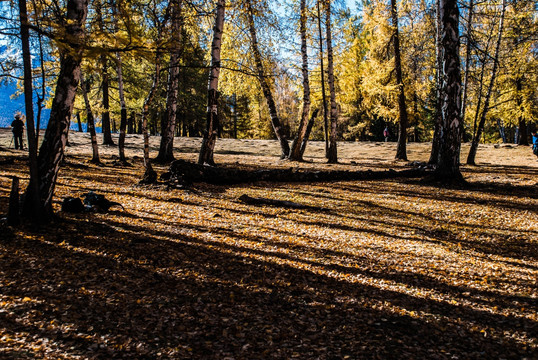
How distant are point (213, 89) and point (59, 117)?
21.6ft

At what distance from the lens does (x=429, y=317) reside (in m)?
4.04

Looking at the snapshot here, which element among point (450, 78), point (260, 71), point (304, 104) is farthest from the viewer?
point (304, 104)

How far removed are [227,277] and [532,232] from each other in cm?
627

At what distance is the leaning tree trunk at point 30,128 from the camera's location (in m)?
5.00

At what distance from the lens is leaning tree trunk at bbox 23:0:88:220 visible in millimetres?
5441

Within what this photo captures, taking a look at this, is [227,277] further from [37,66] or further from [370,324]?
[37,66]

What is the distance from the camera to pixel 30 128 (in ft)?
16.8

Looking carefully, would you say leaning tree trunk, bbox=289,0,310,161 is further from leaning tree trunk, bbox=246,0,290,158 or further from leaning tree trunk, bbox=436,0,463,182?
leaning tree trunk, bbox=436,0,463,182

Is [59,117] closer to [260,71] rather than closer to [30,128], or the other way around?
[30,128]

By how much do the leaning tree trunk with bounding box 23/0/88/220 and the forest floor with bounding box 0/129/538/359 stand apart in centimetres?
66

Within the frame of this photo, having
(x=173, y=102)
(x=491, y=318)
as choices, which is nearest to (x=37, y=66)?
(x=173, y=102)

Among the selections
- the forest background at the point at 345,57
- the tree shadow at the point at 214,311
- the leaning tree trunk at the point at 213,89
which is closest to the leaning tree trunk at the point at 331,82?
the forest background at the point at 345,57

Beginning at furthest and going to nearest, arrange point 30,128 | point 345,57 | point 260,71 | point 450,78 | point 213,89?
point 345,57 → point 260,71 → point 213,89 → point 450,78 → point 30,128

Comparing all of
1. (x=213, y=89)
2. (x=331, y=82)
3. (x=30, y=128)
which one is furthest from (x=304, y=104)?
(x=30, y=128)
